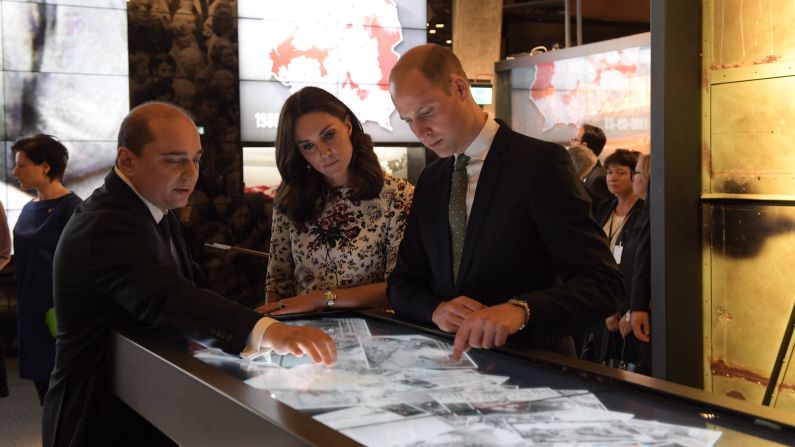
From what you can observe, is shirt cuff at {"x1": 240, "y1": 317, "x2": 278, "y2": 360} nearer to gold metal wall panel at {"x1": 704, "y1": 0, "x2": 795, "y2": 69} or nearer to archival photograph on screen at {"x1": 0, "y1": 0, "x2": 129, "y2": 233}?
gold metal wall panel at {"x1": 704, "y1": 0, "x2": 795, "y2": 69}

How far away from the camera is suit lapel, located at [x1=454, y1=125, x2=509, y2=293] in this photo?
2299 mm

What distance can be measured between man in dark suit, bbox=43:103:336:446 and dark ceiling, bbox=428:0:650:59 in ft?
A: 35.3

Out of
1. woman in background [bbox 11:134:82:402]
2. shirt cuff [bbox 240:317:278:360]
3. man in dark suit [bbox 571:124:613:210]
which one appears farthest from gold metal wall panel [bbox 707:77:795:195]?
woman in background [bbox 11:134:82:402]

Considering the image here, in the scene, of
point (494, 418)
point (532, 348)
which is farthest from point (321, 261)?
point (494, 418)

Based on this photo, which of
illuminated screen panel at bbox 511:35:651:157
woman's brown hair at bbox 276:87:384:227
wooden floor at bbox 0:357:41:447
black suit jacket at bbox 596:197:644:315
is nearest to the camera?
woman's brown hair at bbox 276:87:384:227

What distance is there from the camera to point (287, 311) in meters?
2.69

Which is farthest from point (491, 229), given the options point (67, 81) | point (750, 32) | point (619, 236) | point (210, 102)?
point (67, 81)

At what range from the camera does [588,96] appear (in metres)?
7.95

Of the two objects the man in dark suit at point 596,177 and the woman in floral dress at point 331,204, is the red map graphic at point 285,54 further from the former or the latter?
the woman in floral dress at point 331,204

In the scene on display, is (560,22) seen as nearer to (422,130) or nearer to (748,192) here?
(748,192)

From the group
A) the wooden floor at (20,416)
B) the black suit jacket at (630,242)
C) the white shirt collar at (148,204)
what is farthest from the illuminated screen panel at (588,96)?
the white shirt collar at (148,204)

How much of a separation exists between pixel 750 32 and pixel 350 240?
6.79 feet

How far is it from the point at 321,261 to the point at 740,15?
7.22 feet

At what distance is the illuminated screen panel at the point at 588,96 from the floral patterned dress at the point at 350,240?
4.58 meters
